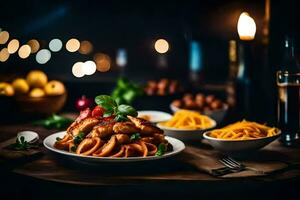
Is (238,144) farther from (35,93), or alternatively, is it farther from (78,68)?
(78,68)

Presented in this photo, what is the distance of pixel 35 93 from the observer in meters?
4.07

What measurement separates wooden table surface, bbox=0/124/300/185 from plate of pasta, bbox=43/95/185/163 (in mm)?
66

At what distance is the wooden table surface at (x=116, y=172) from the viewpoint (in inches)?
90.2

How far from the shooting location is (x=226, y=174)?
7.73ft

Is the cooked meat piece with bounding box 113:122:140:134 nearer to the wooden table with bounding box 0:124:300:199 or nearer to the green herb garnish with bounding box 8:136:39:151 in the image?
the wooden table with bounding box 0:124:300:199

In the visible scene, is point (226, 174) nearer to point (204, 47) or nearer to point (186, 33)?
point (186, 33)

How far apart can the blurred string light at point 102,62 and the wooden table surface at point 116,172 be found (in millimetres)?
10950

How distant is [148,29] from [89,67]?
374 cm

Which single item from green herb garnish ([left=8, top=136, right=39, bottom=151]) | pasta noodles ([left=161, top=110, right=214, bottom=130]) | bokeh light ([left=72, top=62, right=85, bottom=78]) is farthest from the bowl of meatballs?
bokeh light ([left=72, top=62, right=85, bottom=78])

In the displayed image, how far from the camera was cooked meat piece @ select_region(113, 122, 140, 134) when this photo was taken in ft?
8.23

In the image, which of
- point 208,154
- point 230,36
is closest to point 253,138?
point 208,154

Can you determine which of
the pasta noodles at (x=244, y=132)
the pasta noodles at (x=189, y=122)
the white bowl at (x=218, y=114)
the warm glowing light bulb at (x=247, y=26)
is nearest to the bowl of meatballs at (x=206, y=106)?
the white bowl at (x=218, y=114)

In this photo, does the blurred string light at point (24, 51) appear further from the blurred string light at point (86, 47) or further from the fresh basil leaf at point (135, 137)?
the fresh basil leaf at point (135, 137)

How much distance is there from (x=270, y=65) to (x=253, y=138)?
5.28 ft
